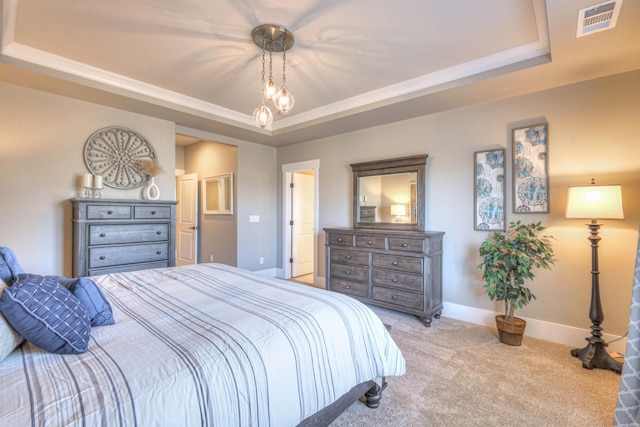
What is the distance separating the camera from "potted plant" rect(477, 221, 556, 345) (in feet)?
8.58

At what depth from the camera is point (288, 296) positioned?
1.70 meters

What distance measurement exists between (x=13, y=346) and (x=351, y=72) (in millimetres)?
2996

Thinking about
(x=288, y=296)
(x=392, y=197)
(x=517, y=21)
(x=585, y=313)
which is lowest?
(x=585, y=313)

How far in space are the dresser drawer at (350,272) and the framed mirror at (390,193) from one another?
0.69 meters

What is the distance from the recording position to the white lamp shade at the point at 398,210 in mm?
3746

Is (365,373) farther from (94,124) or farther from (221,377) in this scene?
(94,124)

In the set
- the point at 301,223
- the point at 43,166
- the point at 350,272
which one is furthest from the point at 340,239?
the point at 43,166

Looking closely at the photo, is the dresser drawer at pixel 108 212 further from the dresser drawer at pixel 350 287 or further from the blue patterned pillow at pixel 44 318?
the dresser drawer at pixel 350 287

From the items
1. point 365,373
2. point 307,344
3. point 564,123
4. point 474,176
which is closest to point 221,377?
point 307,344

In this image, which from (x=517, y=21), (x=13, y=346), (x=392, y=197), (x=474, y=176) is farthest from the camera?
(x=392, y=197)

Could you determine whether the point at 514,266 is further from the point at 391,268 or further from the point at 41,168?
the point at 41,168

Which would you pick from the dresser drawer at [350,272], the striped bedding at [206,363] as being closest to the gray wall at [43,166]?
the striped bedding at [206,363]

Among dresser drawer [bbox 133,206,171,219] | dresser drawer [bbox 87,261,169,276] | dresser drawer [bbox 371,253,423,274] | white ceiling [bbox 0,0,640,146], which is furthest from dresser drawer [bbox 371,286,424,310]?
dresser drawer [bbox 133,206,171,219]

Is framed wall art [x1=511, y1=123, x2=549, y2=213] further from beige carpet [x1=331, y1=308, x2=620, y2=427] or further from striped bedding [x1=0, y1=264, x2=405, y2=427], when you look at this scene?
striped bedding [x1=0, y1=264, x2=405, y2=427]
